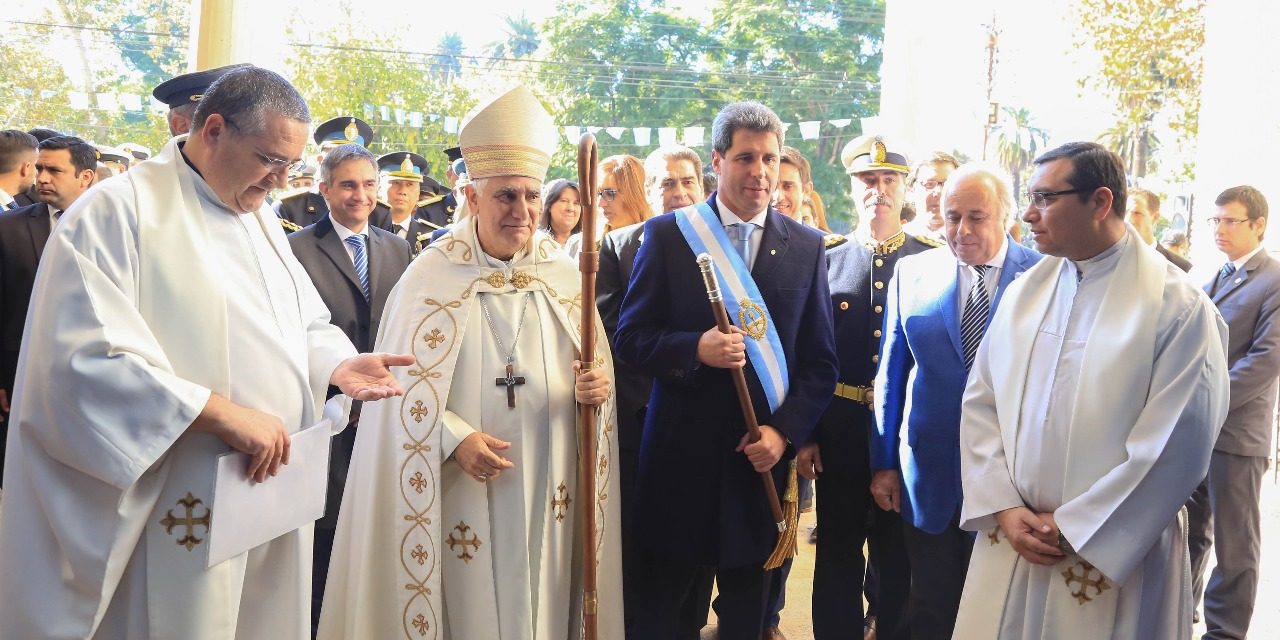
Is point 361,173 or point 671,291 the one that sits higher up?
point 361,173

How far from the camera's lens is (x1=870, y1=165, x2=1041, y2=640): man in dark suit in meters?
3.83

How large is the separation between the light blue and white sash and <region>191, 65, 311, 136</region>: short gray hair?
1553 mm

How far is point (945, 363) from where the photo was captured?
3848mm

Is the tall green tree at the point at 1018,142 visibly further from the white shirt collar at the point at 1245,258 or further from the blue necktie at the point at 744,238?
the blue necktie at the point at 744,238

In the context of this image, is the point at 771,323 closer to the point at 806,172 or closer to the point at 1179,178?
the point at 806,172

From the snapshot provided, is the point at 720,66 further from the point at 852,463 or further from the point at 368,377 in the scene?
the point at 368,377

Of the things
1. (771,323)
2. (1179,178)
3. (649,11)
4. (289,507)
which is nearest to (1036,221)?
(771,323)

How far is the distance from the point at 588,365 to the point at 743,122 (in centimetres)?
105

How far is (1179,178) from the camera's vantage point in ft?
71.7

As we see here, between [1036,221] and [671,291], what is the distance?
1279 mm

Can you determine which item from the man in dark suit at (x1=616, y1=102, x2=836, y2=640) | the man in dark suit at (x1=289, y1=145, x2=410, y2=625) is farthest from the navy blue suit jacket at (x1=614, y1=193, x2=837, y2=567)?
the man in dark suit at (x1=289, y1=145, x2=410, y2=625)

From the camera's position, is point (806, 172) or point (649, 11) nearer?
point (806, 172)

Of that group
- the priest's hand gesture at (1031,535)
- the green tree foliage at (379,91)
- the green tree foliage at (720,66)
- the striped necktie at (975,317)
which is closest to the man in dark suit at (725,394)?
the striped necktie at (975,317)

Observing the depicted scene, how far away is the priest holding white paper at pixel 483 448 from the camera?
3570 mm
